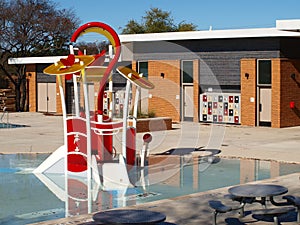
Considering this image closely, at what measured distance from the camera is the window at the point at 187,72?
32.6 m

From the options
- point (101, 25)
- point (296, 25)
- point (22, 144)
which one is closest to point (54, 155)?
point (101, 25)

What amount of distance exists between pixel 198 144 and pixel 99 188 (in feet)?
29.4

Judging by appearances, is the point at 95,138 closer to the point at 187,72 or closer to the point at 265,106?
the point at 265,106

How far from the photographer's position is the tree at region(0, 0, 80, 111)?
4947cm

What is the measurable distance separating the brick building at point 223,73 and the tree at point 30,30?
1579 cm

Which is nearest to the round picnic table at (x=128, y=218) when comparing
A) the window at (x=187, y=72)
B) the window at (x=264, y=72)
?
the window at (x=264, y=72)

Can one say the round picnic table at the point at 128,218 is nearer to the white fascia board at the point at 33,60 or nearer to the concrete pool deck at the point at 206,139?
the concrete pool deck at the point at 206,139

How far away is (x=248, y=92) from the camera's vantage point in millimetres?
30094

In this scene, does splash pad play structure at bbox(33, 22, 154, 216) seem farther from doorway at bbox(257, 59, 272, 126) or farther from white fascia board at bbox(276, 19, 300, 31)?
doorway at bbox(257, 59, 272, 126)

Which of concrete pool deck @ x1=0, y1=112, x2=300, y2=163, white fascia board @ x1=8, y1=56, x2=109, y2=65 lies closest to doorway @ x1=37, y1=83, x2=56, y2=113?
white fascia board @ x1=8, y1=56, x2=109, y2=65

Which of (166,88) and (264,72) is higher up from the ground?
(264,72)

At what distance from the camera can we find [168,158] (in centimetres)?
1925

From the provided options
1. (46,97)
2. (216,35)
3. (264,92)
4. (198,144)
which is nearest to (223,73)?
(216,35)

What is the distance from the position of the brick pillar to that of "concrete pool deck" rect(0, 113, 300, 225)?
69 centimetres
